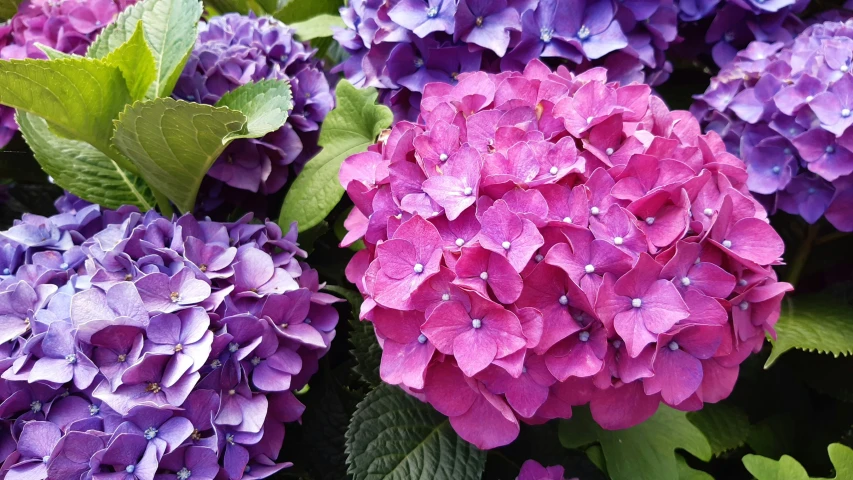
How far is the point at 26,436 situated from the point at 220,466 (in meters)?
0.16

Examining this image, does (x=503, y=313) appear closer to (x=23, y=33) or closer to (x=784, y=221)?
(x=784, y=221)

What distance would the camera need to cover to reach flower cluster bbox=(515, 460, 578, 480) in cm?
66

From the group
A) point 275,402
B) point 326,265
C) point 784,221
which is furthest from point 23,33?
point 784,221

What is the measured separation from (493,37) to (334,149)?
0.71 feet

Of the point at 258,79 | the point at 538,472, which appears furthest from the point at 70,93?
the point at 538,472

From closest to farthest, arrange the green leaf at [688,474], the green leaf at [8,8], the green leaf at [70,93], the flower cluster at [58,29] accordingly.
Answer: the green leaf at [70,93] < the green leaf at [688,474] < the flower cluster at [58,29] < the green leaf at [8,8]

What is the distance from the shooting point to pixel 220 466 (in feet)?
1.87

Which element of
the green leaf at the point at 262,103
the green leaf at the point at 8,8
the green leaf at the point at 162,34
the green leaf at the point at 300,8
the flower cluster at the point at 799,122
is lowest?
the flower cluster at the point at 799,122

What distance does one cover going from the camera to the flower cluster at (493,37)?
0.74m

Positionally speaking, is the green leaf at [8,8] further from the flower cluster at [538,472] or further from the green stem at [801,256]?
the green stem at [801,256]

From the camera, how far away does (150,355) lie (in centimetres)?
54

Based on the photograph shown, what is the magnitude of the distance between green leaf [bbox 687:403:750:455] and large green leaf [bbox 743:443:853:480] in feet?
0.33

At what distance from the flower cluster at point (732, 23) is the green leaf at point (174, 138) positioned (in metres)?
0.61

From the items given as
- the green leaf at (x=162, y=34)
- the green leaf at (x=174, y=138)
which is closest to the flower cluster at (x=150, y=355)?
the green leaf at (x=174, y=138)
